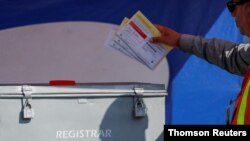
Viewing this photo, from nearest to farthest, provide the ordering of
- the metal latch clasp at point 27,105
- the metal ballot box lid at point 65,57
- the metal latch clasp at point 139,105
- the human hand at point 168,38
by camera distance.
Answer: the metal latch clasp at point 27,105 → the metal latch clasp at point 139,105 → the human hand at point 168,38 → the metal ballot box lid at point 65,57

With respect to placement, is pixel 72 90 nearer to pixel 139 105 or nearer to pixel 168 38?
pixel 139 105

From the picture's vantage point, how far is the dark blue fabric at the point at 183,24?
3027mm

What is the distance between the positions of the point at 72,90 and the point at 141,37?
56 cm

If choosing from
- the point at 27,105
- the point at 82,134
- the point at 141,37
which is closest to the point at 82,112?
the point at 82,134

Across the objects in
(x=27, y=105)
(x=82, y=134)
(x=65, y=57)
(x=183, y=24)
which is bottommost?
(x=82, y=134)

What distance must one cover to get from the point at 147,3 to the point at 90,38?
15.6 inches

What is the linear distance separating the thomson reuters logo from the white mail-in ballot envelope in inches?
22.2

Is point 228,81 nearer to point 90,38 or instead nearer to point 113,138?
point 90,38

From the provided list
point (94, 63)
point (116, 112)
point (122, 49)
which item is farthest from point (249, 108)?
point (94, 63)

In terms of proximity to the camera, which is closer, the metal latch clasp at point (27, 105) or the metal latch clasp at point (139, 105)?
the metal latch clasp at point (27, 105)

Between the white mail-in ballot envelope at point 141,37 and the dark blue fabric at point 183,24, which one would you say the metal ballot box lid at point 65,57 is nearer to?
the dark blue fabric at point 183,24

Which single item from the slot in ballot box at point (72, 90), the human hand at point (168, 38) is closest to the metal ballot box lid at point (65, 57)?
the slot in ballot box at point (72, 90)

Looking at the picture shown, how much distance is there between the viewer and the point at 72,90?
7.98 ft

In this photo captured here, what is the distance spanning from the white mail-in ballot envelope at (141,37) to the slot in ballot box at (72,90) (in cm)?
24
